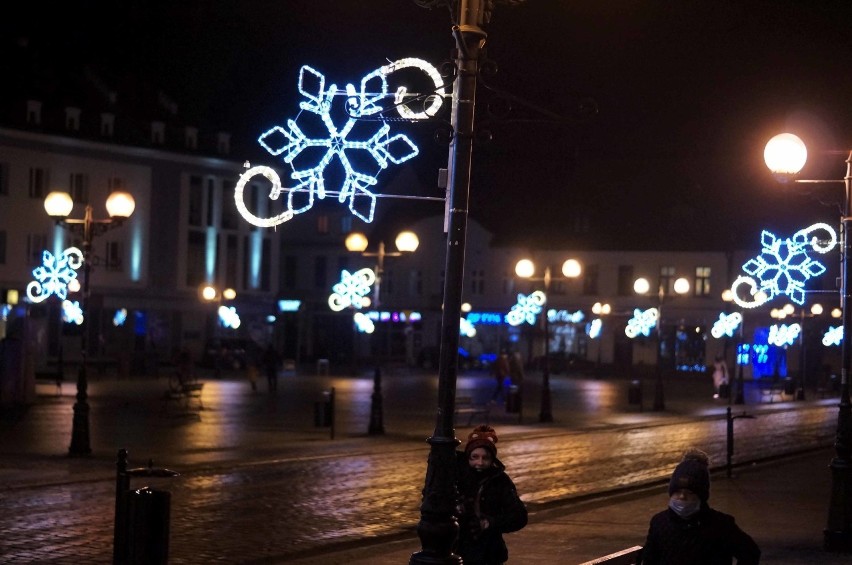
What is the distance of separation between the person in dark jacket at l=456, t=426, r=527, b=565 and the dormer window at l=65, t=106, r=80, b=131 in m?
64.4

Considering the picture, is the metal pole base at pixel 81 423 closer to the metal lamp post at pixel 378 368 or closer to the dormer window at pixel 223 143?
the metal lamp post at pixel 378 368

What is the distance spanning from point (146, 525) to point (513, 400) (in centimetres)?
3022

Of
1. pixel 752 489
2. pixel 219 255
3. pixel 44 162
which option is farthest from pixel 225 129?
pixel 752 489

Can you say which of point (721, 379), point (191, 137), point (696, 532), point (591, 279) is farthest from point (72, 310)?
point (696, 532)

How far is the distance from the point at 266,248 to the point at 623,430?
2082 inches

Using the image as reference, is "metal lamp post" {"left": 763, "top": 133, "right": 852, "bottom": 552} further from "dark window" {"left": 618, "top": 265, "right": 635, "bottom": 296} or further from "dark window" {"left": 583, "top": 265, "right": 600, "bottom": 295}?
"dark window" {"left": 583, "top": 265, "right": 600, "bottom": 295}

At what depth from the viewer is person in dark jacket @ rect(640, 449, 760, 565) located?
271 inches

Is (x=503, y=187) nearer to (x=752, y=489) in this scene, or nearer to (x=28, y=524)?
(x=752, y=489)

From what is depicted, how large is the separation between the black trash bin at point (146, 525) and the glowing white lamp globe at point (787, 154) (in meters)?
10.0

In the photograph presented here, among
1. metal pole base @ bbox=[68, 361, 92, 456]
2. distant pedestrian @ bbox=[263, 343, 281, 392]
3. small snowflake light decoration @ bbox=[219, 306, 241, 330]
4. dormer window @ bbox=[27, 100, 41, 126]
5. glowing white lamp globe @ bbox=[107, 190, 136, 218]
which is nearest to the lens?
metal pole base @ bbox=[68, 361, 92, 456]

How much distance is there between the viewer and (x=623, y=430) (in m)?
34.1

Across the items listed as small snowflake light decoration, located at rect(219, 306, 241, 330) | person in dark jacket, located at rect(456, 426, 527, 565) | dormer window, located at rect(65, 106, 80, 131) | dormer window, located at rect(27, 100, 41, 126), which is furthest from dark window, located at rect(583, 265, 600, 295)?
person in dark jacket, located at rect(456, 426, 527, 565)

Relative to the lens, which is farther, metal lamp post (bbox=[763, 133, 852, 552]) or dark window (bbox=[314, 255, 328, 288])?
dark window (bbox=[314, 255, 328, 288])

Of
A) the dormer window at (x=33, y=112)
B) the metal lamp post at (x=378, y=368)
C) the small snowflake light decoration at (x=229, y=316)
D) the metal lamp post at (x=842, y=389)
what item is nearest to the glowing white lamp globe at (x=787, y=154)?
the metal lamp post at (x=842, y=389)
